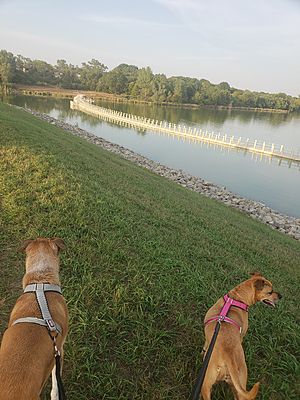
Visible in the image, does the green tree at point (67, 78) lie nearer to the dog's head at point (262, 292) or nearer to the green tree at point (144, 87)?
the green tree at point (144, 87)

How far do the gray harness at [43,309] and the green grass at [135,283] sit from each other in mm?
823

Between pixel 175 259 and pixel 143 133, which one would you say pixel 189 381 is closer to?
pixel 175 259

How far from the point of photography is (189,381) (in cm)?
273

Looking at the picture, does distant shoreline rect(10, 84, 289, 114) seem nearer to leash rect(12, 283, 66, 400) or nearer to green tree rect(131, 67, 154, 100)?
green tree rect(131, 67, 154, 100)

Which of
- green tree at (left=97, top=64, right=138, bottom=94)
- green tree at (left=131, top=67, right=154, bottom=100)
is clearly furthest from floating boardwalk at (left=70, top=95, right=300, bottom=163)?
green tree at (left=97, top=64, right=138, bottom=94)

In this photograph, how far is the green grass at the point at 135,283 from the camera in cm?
274

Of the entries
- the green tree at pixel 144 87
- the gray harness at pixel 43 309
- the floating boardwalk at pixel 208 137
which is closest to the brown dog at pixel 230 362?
the gray harness at pixel 43 309

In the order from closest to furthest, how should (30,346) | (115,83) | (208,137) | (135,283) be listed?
1. (30,346)
2. (135,283)
3. (208,137)
4. (115,83)

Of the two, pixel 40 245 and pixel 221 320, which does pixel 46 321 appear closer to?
pixel 40 245

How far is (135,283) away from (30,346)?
1.99 metres

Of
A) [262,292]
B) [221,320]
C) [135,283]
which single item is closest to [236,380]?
[221,320]

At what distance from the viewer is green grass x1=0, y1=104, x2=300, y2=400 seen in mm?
2742

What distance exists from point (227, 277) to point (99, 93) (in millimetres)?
102288

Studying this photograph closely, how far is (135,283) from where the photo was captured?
12.2 ft
